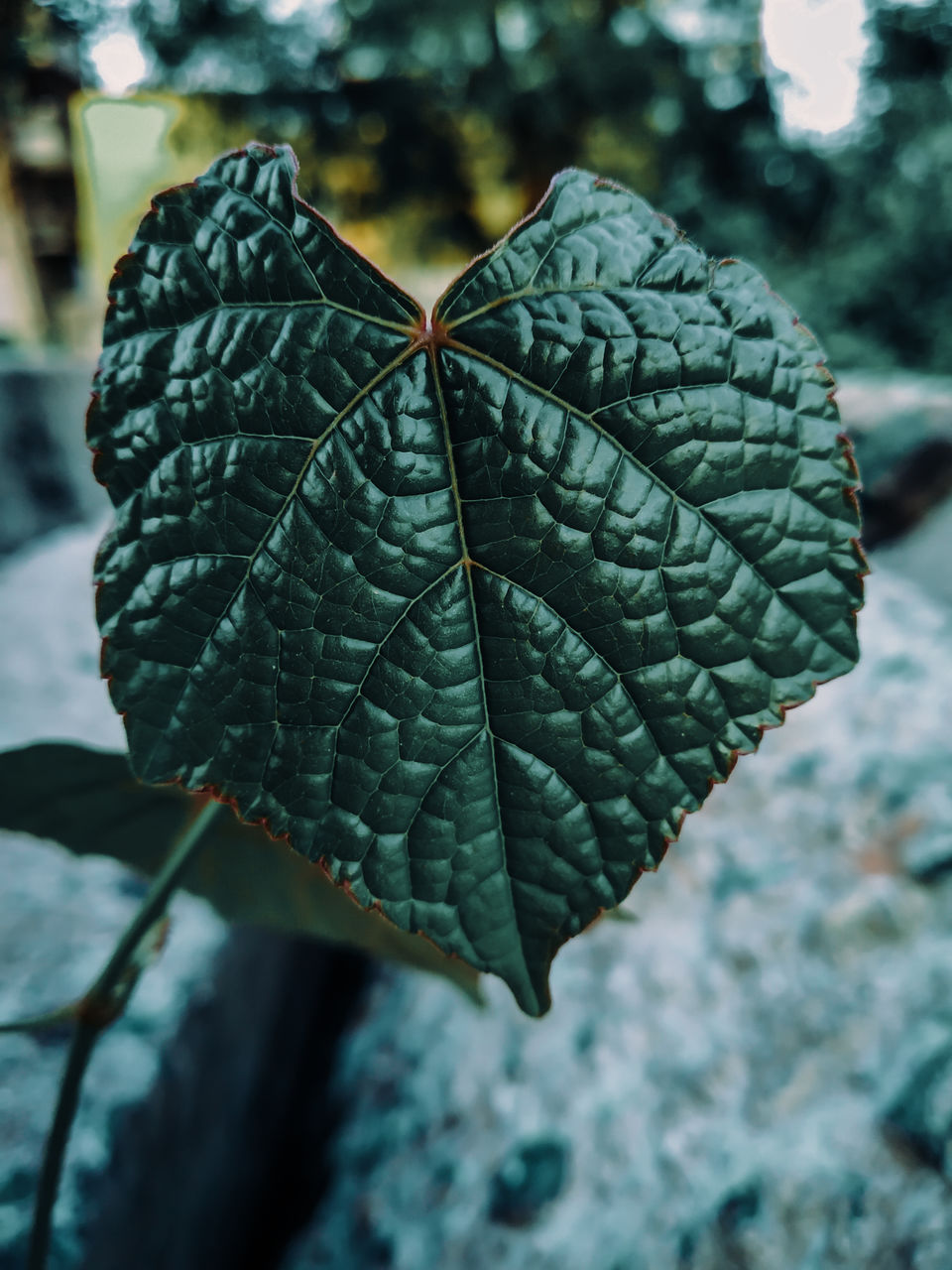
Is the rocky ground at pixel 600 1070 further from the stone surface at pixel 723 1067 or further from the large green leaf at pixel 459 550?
the large green leaf at pixel 459 550

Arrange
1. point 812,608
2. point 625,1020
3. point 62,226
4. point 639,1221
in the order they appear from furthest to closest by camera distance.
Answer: point 62,226
point 625,1020
point 639,1221
point 812,608

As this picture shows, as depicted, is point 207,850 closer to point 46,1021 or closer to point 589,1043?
point 46,1021

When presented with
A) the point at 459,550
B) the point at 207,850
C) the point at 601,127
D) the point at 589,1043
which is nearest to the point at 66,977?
the point at 207,850

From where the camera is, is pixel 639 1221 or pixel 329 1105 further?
pixel 329 1105

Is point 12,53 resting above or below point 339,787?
above

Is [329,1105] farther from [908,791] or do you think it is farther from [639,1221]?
[908,791]

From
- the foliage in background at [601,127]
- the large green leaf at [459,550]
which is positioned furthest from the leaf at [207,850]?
the foliage in background at [601,127]

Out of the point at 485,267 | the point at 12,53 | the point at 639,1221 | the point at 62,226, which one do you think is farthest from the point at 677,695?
the point at 62,226

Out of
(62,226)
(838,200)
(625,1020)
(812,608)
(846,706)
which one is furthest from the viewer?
(62,226)
